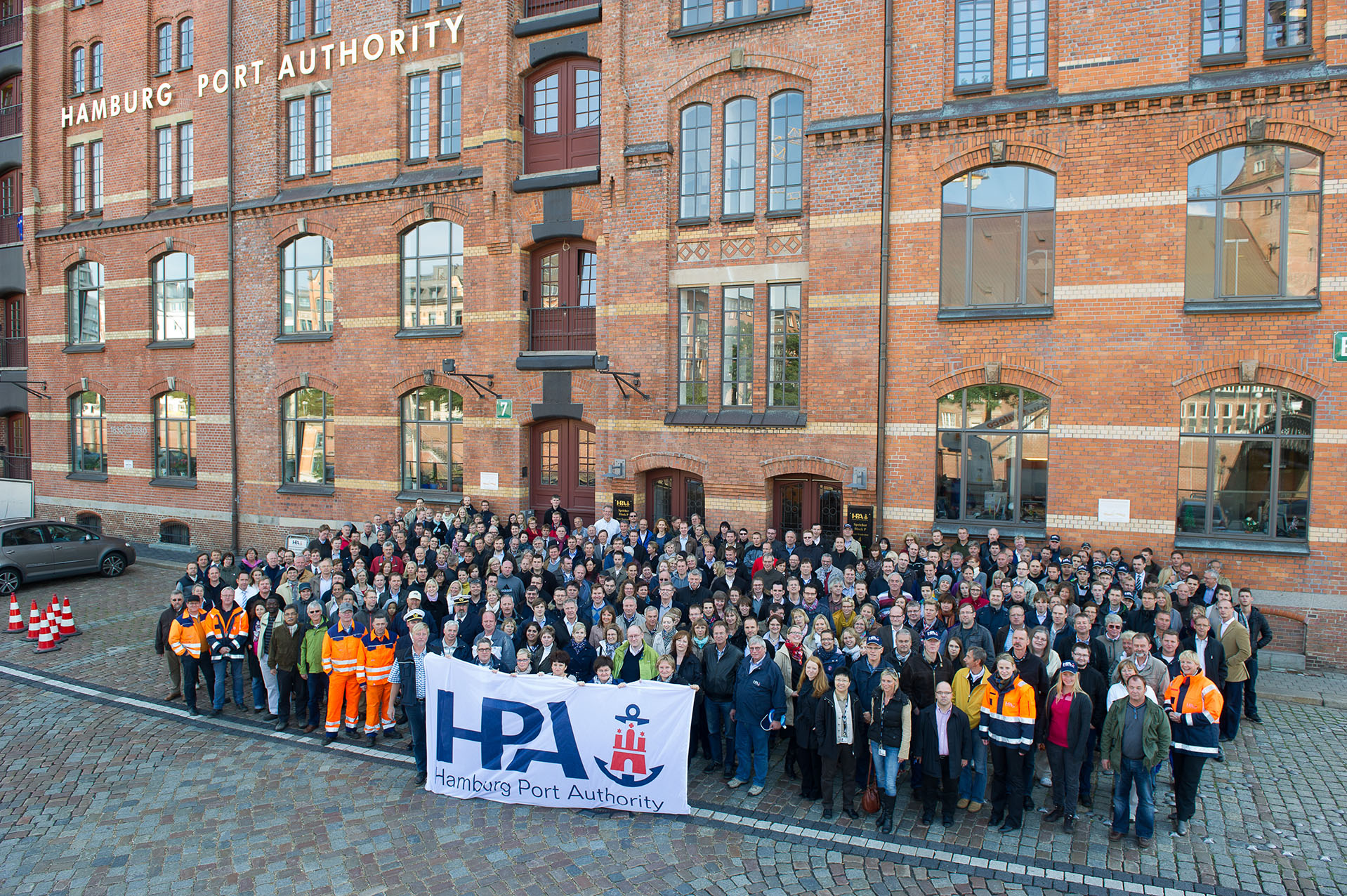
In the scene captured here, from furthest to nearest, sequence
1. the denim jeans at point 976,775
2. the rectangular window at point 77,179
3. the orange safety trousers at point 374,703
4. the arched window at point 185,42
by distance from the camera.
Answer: the rectangular window at point 77,179
the arched window at point 185,42
the orange safety trousers at point 374,703
the denim jeans at point 976,775

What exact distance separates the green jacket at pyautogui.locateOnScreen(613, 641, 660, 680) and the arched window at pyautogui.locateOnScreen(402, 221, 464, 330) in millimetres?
12088

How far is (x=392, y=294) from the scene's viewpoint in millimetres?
20047

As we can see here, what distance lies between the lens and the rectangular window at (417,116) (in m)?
20.0

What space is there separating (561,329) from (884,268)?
7364 millimetres

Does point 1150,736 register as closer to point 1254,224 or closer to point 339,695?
point 339,695

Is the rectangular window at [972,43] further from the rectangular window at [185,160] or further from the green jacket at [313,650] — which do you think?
the rectangular window at [185,160]

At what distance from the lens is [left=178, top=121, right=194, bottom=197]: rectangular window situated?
2314 cm

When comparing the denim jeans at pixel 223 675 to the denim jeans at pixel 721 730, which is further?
the denim jeans at pixel 223 675

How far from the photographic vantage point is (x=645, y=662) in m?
9.31

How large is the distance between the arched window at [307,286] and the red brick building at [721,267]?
0.31 feet

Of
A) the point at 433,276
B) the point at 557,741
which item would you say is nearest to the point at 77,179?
the point at 433,276

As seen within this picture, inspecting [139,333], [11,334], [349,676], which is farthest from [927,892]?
[11,334]

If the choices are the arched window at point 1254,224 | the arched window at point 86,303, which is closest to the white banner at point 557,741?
the arched window at point 1254,224

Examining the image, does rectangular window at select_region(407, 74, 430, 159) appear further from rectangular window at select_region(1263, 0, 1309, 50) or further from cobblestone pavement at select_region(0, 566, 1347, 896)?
rectangular window at select_region(1263, 0, 1309, 50)
